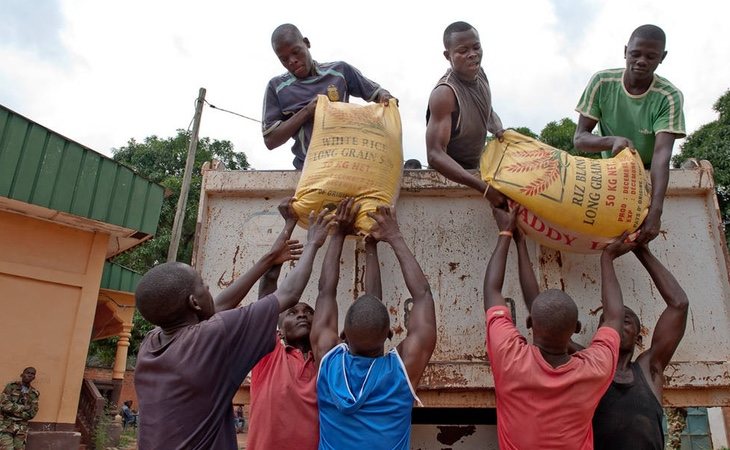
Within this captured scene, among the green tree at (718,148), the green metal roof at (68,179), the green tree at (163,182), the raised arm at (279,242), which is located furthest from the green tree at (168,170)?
the raised arm at (279,242)

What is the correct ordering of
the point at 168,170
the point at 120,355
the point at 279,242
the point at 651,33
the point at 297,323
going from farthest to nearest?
the point at 168,170, the point at 120,355, the point at 651,33, the point at 279,242, the point at 297,323

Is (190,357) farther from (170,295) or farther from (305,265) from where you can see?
(305,265)

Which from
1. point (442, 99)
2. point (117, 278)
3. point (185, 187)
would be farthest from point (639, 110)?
point (117, 278)

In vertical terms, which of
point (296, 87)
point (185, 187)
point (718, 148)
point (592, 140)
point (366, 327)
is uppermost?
point (718, 148)

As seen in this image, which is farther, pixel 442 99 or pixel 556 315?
pixel 442 99

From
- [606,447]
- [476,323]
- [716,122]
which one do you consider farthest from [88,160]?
[716,122]

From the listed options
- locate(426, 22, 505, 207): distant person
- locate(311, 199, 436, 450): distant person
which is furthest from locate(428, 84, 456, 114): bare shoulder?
locate(311, 199, 436, 450): distant person

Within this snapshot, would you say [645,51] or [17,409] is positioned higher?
[645,51]

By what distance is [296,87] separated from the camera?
251 centimetres

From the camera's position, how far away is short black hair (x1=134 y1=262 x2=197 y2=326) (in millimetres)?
1613

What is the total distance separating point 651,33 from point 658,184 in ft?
2.13

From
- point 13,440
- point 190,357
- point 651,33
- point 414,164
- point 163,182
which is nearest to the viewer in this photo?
point 190,357

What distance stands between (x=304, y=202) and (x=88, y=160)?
5.37 metres

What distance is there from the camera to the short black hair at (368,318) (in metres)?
1.63
